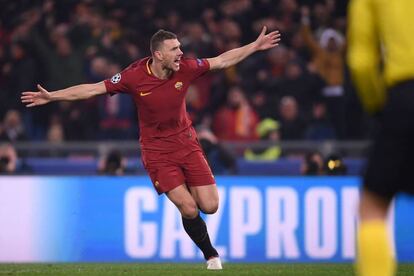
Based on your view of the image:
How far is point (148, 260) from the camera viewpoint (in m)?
14.3

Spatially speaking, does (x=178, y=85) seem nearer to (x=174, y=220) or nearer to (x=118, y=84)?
(x=118, y=84)

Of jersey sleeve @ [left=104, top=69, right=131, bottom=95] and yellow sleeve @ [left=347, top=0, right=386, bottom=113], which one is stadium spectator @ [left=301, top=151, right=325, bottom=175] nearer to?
jersey sleeve @ [left=104, top=69, right=131, bottom=95]

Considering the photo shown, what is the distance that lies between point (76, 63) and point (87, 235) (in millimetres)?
4027

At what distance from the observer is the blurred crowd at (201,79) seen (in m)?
17.3

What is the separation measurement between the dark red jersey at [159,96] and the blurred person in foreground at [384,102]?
4973 mm

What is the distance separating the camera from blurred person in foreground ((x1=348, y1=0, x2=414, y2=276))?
5738 mm

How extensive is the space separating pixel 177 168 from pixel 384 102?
5.14 m

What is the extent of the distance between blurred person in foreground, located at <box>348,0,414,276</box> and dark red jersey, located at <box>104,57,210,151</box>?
16.3ft

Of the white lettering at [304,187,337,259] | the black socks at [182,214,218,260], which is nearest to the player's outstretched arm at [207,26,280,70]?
the black socks at [182,214,218,260]

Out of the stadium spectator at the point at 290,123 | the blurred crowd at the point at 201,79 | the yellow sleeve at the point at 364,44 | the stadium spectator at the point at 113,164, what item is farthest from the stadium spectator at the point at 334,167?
the yellow sleeve at the point at 364,44

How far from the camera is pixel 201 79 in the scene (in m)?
17.8

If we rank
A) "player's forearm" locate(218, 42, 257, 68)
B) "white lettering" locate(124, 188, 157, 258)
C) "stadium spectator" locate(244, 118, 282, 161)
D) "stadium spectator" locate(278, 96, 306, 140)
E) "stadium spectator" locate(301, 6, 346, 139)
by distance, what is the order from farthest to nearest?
"stadium spectator" locate(301, 6, 346, 139)
"stadium spectator" locate(278, 96, 306, 140)
"stadium spectator" locate(244, 118, 282, 161)
"white lettering" locate(124, 188, 157, 258)
"player's forearm" locate(218, 42, 257, 68)

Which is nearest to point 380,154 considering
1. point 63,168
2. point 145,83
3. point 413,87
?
point 413,87

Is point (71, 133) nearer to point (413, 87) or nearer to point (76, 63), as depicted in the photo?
point (76, 63)
